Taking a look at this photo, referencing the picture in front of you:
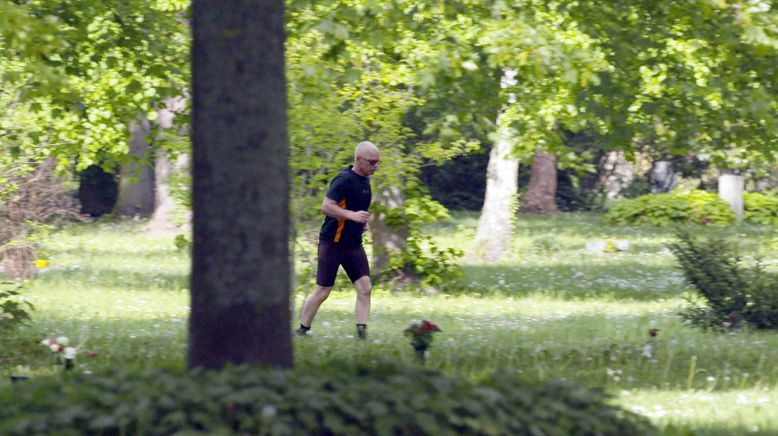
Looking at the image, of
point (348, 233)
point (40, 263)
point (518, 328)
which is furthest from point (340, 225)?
point (40, 263)

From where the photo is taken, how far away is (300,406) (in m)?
5.34

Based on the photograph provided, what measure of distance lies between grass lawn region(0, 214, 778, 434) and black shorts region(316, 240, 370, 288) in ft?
1.89

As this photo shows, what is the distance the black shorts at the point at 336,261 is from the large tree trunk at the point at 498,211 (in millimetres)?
12891

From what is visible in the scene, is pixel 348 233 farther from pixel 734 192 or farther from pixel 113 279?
pixel 734 192

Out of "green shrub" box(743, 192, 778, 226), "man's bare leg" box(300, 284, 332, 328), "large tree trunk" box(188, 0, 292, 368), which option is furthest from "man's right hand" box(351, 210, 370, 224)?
"green shrub" box(743, 192, 778, 226)

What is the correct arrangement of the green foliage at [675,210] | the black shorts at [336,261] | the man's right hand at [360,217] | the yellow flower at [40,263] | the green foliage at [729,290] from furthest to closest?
the green foliage at [675,210] < the yellow flower at [40,263] < the green foliage at [729,290] < the black shorts at [336,261] < the man's right hand at [360,217]

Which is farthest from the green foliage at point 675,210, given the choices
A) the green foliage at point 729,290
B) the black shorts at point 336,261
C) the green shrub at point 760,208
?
the black shorts at point 336,261

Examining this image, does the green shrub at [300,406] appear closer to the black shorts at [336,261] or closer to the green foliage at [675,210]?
the black shorts at [336,261]

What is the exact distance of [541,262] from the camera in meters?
24.6

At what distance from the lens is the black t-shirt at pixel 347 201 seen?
1128cm

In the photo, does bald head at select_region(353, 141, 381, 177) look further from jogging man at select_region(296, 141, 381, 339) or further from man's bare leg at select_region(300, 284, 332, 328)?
man's bare leg at select_region(300, 284, 332, 328)

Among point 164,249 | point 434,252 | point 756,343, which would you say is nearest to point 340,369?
point 756,343

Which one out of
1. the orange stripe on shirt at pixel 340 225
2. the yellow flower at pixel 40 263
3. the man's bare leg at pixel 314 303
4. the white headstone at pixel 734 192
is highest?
the white headstone at pixel 734 192

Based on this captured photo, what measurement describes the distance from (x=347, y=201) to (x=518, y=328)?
120 inches
